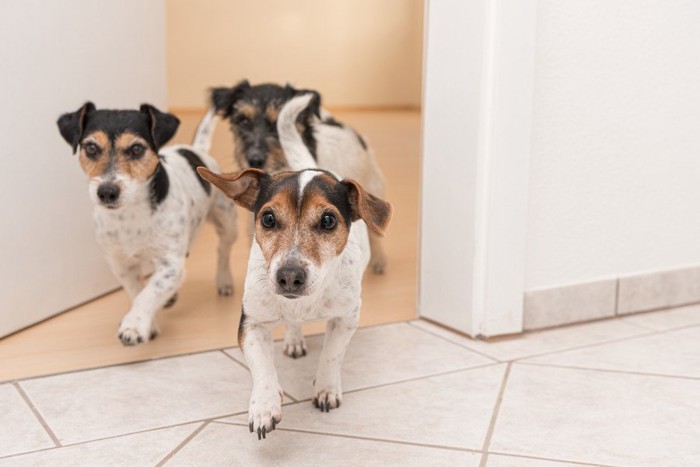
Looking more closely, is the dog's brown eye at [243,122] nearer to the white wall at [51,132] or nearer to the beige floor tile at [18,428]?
the white wall at [51,132]

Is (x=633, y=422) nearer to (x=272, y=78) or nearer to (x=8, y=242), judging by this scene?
(x=8, y=242)

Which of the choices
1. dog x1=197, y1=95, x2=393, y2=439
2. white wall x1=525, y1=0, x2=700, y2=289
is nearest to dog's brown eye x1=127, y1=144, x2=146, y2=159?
dog x1=197, y1=95, x2=393, y2=439

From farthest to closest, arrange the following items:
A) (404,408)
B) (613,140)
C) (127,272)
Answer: (613,140) < (127,272) < (404,408)

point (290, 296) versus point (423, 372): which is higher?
point (290, 296)

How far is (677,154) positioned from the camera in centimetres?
294

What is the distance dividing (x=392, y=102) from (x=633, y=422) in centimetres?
1060

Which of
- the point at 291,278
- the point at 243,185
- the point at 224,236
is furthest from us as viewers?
the point at 224,236

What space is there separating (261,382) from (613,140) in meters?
1.59

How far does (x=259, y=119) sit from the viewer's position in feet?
9.74

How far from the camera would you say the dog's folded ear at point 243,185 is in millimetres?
1937

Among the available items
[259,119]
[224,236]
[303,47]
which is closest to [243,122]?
[259,119]

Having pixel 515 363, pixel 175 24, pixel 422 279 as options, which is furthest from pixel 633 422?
pixel 175 24

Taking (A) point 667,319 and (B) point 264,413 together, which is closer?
(B) point 264,413

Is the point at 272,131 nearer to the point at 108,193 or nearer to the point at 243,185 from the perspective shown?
the point at 108,193
